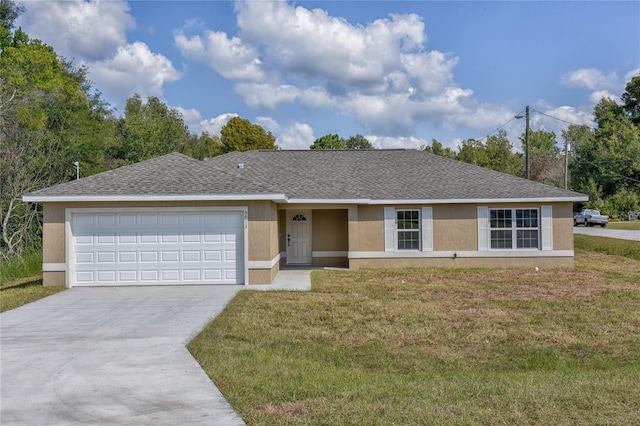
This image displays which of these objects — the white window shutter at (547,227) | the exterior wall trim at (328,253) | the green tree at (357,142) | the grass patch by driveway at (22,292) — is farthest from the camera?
the green tree at (357,142)

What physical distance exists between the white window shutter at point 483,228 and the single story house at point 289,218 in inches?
1.4

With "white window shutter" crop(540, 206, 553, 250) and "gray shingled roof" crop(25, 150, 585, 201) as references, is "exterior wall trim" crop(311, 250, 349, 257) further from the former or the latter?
"white window shutter" crop(540, 206, 553, 250)

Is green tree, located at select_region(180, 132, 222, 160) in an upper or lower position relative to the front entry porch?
upper

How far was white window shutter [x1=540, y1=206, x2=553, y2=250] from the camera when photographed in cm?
1747

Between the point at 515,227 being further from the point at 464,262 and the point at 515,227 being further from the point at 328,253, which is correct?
the point at 328,253

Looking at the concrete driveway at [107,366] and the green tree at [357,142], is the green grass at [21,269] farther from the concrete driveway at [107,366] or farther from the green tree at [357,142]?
the green tree at [357,142]

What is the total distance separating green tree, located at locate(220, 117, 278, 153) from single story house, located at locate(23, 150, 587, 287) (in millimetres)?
29280

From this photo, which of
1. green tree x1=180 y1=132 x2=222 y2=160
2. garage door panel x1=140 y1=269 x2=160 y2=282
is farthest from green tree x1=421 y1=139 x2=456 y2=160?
garage door panel x1=140 y1=269 x2=160 y2=282

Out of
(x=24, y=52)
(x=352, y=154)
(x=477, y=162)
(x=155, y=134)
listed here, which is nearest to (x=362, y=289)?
(x=352, y=154)

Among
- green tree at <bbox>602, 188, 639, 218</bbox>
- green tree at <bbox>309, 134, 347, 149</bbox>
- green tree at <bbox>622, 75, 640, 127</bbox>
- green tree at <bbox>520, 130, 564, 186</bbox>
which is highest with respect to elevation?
green tree at <bbox>622, 75, 640, 127</bbox>

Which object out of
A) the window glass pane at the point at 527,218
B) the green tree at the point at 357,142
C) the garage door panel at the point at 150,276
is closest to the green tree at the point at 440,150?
the green tree at the point at 357,142

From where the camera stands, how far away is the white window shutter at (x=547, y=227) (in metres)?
17.5

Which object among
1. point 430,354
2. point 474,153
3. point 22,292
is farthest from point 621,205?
point 22,292

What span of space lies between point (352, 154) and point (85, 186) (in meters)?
12.0
